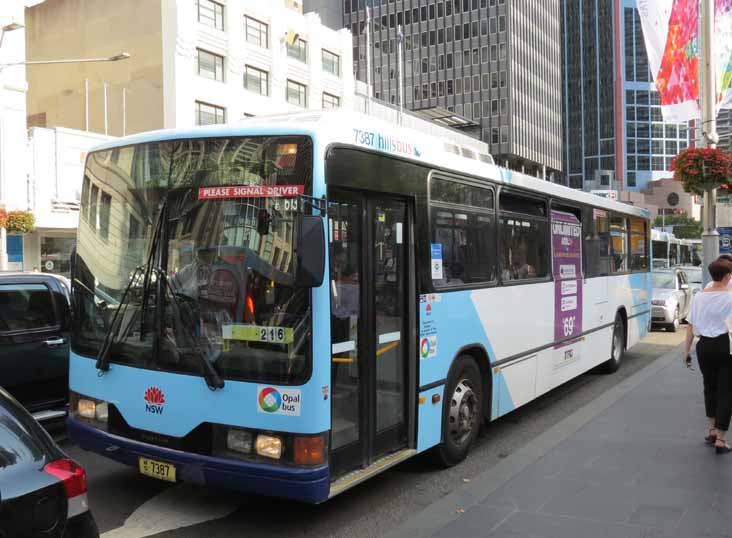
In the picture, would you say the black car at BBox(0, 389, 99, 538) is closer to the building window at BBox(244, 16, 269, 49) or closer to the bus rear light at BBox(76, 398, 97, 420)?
the bus rear light at BBox(76, 398, 97, 420)

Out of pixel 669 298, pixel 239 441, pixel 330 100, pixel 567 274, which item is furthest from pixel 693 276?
pixel 330 100

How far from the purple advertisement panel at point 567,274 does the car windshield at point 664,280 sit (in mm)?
10672

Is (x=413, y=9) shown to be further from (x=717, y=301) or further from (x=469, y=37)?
(x=717, y=301)

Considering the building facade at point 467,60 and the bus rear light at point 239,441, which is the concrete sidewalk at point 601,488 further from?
the building facade at point 467,60

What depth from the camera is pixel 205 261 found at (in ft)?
15.3

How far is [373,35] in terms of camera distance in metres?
91.7

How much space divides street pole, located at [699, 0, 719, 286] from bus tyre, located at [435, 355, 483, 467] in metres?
7.85

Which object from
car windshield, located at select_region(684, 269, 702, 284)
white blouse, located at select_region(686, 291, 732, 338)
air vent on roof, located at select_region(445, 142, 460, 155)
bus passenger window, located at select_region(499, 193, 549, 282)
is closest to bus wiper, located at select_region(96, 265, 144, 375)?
air vent on roof, located at select_region(445, 142, 460, 155)

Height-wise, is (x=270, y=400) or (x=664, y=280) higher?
(x=664, y=280)

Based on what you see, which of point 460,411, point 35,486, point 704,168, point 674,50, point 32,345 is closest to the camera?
point 35,486

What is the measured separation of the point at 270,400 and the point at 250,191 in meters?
1.37

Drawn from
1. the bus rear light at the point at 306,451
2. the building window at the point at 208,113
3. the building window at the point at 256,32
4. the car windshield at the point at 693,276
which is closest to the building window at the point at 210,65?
the building window at the point at 208,113

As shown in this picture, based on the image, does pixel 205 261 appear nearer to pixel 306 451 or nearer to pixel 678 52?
pixel 306 451

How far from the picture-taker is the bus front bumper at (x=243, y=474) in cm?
435
